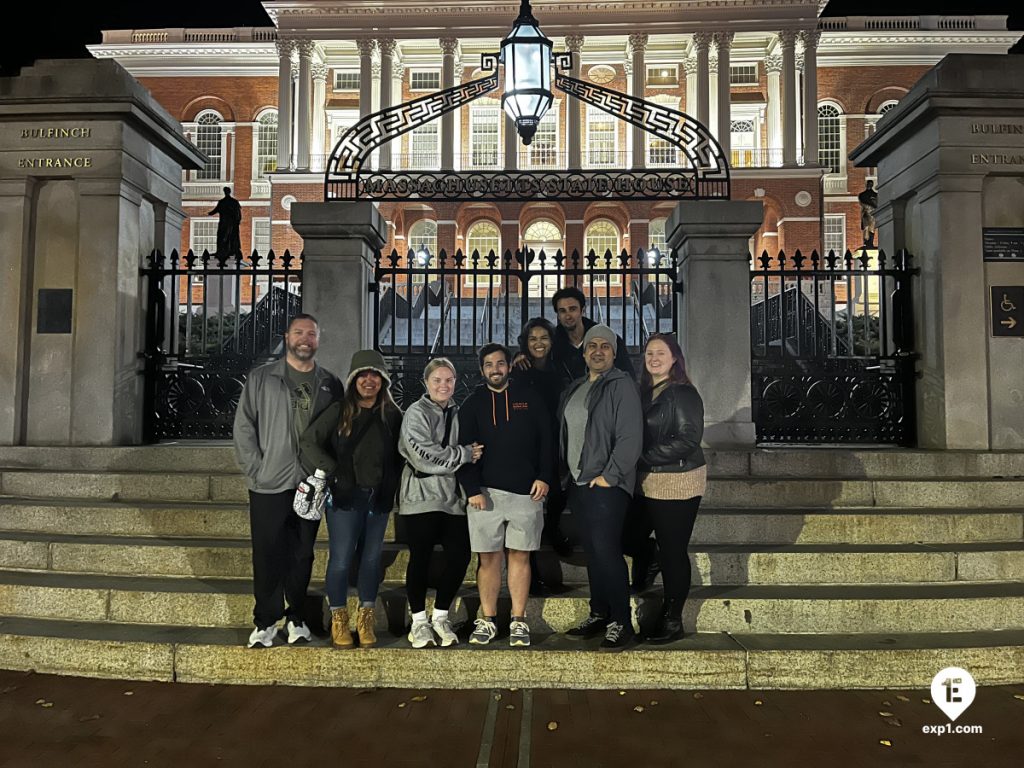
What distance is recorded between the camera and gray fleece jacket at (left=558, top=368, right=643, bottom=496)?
15.1 ft

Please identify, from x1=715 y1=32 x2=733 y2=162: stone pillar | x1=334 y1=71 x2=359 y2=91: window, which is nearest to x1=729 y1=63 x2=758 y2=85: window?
x1=715 y1=32 x2=733 y2=162: stone pillar

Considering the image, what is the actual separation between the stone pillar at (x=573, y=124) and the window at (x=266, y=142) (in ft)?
57.2

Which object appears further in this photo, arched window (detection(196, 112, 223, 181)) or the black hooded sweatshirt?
arched window (detection(196, 112, 223, 181))

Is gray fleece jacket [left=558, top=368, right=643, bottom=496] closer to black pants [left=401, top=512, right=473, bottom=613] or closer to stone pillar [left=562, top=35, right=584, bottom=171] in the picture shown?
black pants [left=401, top=512, right=473, bottom=613]

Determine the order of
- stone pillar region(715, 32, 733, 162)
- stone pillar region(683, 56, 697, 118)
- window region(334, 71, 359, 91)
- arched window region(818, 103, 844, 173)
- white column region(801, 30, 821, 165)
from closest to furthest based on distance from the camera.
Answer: white column region(801, 30, 821, 165) → stone pillar region(715, 32, 733, 162) → stone pillar region(683, 56, 697, 118) → arched window region(818, 103, 844, 173) → window region(334, 71, 359, 91)

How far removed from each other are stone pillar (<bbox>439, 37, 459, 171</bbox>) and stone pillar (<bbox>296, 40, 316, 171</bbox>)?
770cm

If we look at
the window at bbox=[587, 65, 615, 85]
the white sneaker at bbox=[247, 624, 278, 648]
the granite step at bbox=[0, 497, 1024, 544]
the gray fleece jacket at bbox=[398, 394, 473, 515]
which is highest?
the window at bbox=[587, 65, 615, 85]

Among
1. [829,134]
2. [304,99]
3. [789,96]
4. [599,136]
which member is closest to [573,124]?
[599,136]

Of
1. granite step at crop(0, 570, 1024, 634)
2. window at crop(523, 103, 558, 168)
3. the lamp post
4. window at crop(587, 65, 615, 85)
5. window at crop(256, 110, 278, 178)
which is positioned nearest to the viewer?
granite step at crop(0, 570, 1024, 634)

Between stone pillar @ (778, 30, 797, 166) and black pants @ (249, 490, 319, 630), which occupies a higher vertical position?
stone pillar @ (778, 30, 797, 166)

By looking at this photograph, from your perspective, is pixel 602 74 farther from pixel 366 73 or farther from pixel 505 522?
pixel 505 522

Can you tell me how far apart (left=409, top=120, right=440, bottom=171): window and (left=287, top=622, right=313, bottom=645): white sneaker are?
147ft

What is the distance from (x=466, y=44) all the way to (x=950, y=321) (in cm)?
4483

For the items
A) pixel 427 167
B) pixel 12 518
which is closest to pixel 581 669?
pixel 12 518
